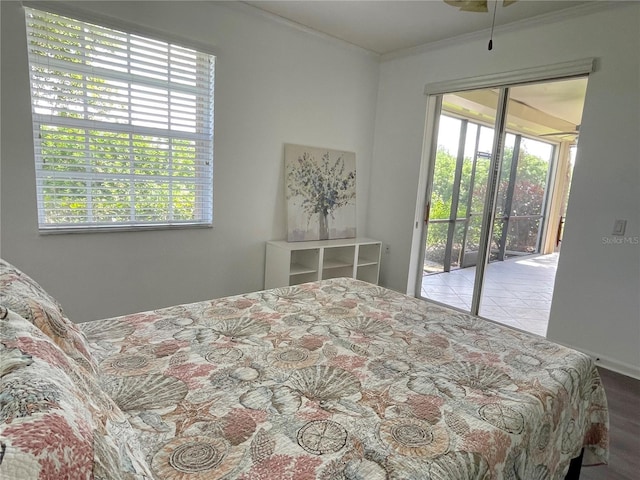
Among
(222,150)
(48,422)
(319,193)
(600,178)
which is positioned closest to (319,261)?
(319,193)

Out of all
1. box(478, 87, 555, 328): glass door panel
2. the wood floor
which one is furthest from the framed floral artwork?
the wood floor

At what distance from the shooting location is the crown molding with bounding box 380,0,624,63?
2689 mm

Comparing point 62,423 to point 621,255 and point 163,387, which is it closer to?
point 163,387

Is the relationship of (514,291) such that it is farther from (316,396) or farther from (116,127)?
(116,127)

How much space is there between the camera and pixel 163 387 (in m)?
1.16

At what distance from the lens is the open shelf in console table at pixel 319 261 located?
346cm

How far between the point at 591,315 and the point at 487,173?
1480 mm

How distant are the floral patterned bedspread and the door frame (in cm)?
222

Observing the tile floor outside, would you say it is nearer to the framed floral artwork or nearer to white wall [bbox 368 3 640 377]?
white wall [bbox 368 3 640 377]

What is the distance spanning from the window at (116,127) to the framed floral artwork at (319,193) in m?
0.86

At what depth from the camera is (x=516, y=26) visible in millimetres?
3115

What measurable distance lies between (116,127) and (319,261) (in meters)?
1.98

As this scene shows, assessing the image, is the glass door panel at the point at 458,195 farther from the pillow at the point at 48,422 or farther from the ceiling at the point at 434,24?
the pillow at the point at 48,422

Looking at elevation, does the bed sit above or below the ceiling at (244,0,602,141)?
below
